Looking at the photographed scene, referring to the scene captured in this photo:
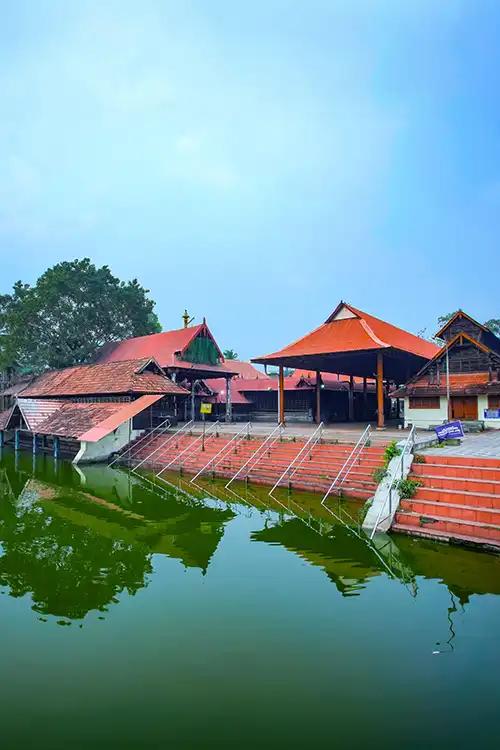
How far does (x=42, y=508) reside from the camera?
1239 centimetres

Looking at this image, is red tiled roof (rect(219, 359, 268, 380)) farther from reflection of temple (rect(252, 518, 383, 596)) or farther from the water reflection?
reflection of temple (rect(252, 518, 383, 596))

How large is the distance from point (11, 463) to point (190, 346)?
1151 cm

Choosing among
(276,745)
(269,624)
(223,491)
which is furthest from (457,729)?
(223,491)

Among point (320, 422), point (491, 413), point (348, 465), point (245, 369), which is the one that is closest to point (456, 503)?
point (348, 465)

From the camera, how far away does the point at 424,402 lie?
21.1m

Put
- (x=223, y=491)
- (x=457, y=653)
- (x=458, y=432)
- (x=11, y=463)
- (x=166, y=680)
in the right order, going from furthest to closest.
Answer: (x=11, y=463)
(x=223, y=491)
(x=458, y=432)
(x=457, y=653)
(x=166, y=680)

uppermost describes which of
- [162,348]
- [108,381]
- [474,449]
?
[162,348]

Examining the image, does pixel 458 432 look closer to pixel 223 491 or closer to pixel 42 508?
pixel 223 491

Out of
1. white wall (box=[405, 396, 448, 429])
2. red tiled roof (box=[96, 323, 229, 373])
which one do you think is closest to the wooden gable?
white wall (box=[405, 396, 448, 429])

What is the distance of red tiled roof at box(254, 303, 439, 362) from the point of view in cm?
1948

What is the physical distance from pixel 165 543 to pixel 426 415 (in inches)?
599

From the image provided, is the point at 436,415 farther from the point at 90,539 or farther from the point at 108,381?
the point at 90,539

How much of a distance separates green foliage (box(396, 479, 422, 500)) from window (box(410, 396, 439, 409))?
37.9ft

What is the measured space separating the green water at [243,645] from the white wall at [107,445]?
10.1 m
